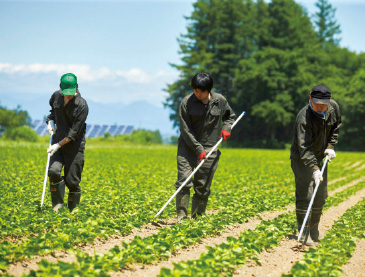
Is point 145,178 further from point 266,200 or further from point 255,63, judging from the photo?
point 255,63

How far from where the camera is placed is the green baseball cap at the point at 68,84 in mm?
6957

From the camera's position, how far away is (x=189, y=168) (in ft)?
24.3

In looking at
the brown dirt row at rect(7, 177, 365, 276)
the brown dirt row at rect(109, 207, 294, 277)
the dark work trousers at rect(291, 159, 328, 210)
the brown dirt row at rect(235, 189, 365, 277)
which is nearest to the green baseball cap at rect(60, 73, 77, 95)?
the brown dirt row at rect(7, 177, 365, 276)

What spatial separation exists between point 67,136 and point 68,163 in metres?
0.49

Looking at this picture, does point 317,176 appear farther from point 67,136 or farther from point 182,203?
point 67,136

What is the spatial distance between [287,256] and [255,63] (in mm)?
48788

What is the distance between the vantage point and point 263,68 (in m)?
51.8

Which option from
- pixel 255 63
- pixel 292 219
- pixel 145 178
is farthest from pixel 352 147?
pixel 292 219

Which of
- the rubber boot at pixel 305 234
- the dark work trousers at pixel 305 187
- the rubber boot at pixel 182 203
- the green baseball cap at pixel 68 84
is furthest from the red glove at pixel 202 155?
the green baseball cap at pixel 68 84

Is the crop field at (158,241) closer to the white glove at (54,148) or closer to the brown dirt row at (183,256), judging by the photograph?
the brown dirt row at (183,256)

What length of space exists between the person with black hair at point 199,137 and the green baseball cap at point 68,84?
1.66m

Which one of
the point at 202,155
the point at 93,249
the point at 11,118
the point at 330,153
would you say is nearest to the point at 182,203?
the point at 202,155

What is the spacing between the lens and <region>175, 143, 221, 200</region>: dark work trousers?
24.2ft

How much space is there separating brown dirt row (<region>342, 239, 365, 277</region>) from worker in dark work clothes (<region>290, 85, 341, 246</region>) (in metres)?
0.62
